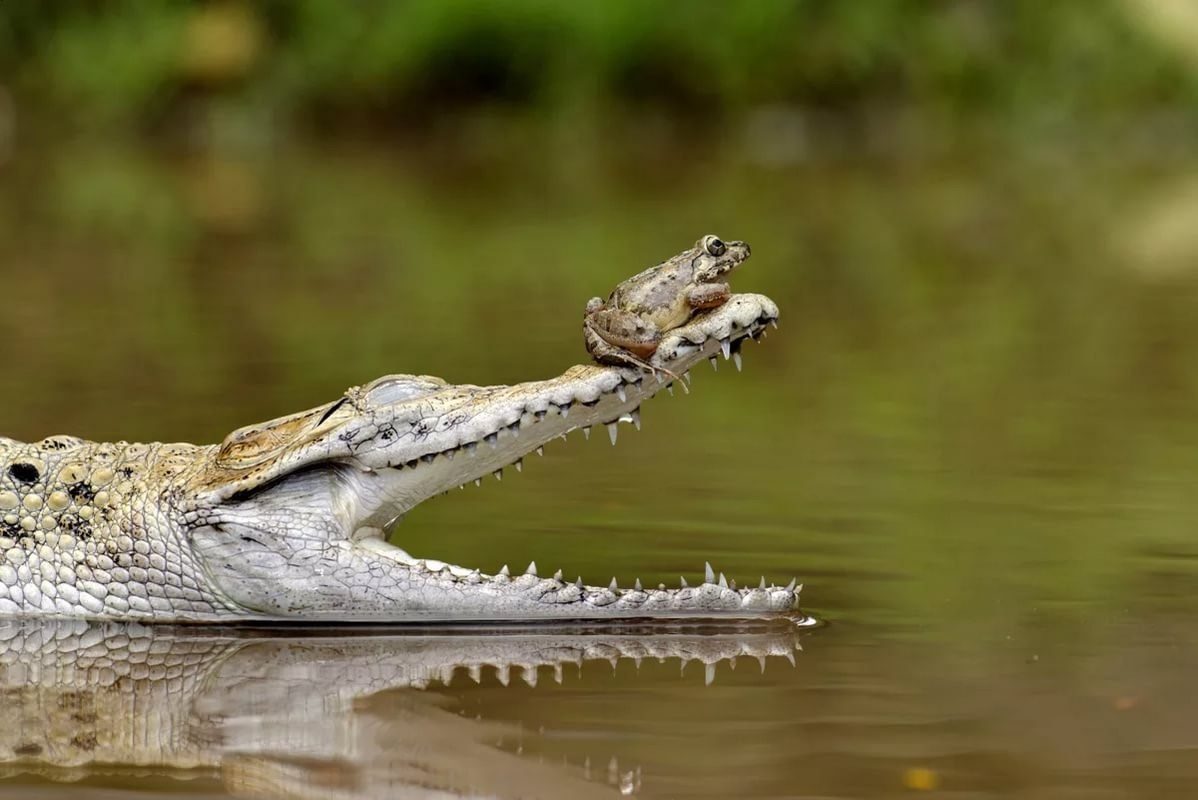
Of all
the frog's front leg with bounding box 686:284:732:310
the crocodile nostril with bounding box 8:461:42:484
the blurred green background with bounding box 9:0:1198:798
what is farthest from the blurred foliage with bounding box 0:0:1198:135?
the frog's front leg with bounding box 686:284:732:310

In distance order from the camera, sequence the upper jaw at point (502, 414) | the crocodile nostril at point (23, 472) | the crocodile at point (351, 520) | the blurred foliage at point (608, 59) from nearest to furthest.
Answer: the upper jaw at point (502, 414) < the crocodile at point (351, 520) < the crocodile nostril at point (23, 472) < the blurred foliage at point (608, 59)

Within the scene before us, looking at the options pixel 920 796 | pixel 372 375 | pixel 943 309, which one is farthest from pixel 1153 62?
pixel 920 796

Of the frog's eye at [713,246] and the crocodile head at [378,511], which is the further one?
the crocodile head at [378,511]

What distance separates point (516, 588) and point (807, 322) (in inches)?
261

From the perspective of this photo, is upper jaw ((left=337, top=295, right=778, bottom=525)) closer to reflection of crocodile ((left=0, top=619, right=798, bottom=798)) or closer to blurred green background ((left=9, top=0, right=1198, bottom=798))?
reflection of crocodile ((left=0, top=619, right=798, bottom=798))

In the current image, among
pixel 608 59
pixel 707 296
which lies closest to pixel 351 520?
pixel 707 296

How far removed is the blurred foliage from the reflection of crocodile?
24.5 meters

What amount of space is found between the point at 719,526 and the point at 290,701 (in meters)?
1.93

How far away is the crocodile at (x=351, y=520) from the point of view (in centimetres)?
507

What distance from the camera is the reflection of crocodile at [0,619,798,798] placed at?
13.5ft

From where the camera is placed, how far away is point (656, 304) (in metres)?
4.97

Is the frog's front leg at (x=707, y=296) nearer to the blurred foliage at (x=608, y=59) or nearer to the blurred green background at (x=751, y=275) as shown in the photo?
the blurred green background at (x=751, y=275)

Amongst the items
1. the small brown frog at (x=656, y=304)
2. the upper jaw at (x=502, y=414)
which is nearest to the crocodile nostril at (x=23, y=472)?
the upper jaw at (x=502, y=414)

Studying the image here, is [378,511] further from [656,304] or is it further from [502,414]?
[656,304]
